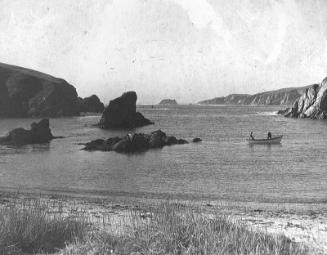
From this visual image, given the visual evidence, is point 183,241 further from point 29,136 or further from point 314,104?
point 314,104

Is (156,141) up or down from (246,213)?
up

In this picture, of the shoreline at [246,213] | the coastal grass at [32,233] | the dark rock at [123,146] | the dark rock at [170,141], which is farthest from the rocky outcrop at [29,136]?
the coastal grass at [32,233]

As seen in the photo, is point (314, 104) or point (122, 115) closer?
point (122, 115)

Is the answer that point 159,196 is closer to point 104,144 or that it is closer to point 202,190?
point 202,190

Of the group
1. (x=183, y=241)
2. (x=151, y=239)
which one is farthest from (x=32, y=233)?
(x=183, y=241)

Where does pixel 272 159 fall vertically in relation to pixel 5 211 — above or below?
below

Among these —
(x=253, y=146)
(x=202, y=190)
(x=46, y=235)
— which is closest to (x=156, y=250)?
(x=46, y=235)
